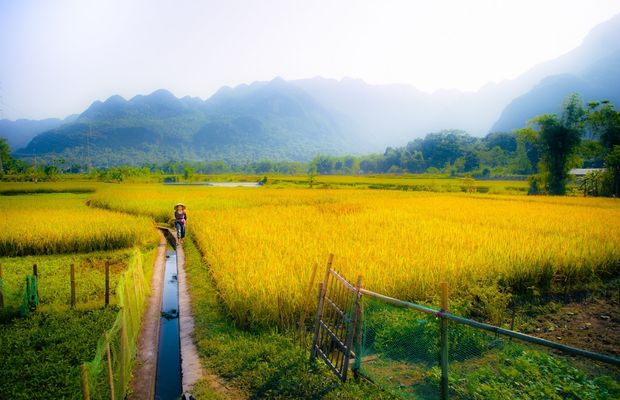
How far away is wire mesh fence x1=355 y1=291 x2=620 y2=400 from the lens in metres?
3.36

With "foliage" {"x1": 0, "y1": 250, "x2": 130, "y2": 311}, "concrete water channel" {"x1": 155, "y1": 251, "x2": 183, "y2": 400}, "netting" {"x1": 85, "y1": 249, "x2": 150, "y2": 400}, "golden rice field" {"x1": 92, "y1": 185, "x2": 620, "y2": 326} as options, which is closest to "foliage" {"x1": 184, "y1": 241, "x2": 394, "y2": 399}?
"golden rice field" {"x1": 92, "y1": 185, "x2": 620, "y2": 326}

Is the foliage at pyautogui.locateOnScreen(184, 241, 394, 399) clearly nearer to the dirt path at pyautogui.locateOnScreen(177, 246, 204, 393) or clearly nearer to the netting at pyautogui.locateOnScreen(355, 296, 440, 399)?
the dirt path at pyautogui.locateOnScreen(177, 246, 204, 393)

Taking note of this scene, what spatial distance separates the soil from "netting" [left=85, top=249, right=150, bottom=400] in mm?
6112

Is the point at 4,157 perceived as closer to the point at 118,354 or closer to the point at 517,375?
the point at 118,354

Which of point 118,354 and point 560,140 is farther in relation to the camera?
point 560,140

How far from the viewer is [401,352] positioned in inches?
188

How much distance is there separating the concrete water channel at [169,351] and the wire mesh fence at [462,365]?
267 centimetres

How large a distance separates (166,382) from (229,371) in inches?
44.8

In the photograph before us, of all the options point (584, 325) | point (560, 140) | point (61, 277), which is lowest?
point (584, 325)

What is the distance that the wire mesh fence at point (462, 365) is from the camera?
336 cm

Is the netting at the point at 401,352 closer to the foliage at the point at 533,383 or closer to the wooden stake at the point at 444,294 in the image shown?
the foliage at the point at 533,383

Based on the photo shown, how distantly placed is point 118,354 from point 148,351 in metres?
1.47

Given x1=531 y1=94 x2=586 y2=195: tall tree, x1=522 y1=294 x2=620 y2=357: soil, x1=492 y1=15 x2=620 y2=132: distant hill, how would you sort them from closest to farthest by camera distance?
x1=522 y1=294 x2=620 y2=357: soil, x1=531 y1=94 x2=586 y2=195: tall tree, x1=492 y1=15 x2=620 y2=132: distant hill

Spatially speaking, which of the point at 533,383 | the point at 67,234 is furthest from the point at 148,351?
the point at 67,234
